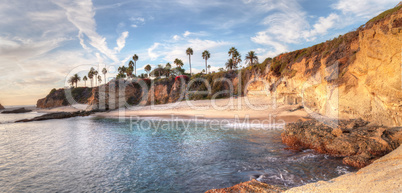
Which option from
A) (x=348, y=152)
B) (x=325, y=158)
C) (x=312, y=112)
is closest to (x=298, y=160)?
(x=325, y=158)

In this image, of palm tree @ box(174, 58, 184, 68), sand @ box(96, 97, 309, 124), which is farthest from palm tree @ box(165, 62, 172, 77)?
sand @ box(96, 97, 309, 124)

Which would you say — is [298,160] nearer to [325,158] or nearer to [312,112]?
[325,158]

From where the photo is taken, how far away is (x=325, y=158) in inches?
392

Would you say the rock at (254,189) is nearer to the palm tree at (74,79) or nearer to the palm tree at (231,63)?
the palm tree at (231,63)

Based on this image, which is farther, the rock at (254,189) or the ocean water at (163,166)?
the ocean water at (163,166)

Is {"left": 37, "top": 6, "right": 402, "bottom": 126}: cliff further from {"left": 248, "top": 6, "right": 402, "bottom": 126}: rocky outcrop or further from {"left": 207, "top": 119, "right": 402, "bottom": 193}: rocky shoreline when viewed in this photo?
{"left": 207, "top": 119, "right": 402, "bottom": 193}: rocky shoreline

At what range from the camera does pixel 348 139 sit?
1052cm

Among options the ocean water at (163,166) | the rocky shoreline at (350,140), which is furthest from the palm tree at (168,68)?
the rocky shoreline at (350,140)

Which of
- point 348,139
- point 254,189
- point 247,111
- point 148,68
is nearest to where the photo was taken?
point 254,189

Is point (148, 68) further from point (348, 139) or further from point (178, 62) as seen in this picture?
point (348, 139)

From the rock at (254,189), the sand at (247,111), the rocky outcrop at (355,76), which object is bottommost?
the rock at (254,189)

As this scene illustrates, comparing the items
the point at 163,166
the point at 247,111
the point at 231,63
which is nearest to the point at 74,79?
the point at 231,63

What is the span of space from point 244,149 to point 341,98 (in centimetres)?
1046

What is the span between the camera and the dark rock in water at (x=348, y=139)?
9.15 metres
